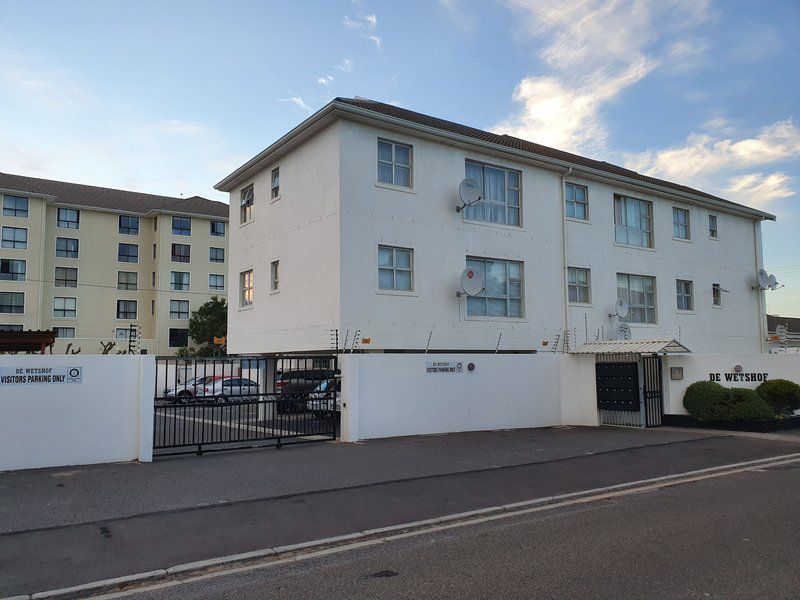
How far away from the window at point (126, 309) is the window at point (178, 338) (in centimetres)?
377

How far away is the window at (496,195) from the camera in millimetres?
20500

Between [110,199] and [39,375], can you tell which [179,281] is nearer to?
[110,199]

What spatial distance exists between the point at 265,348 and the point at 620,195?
572 inches

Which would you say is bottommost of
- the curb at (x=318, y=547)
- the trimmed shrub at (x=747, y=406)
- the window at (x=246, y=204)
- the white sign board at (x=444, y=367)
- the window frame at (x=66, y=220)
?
the curb at (x=318, y=547)

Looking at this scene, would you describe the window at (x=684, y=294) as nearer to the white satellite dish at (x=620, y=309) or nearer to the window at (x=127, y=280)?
the white satellite dish at (x=620, y=309)

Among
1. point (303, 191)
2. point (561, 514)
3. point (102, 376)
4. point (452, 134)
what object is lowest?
point (561, 514)

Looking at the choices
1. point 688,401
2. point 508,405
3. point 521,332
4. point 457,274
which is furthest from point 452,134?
point 688,401

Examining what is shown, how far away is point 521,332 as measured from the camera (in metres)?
20.9

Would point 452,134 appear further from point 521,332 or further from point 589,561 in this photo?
point 589,561

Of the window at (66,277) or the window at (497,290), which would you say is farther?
the window at (66,277)

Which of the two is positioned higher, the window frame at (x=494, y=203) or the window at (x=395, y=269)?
the window frame at (x=494, y=203)

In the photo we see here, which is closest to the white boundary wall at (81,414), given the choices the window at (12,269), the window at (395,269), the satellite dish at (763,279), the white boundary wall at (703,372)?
the window at (395,269)

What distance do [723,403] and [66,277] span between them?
169 ft

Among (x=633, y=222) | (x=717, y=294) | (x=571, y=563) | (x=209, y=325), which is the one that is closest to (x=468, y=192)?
(x=633, y=222)
